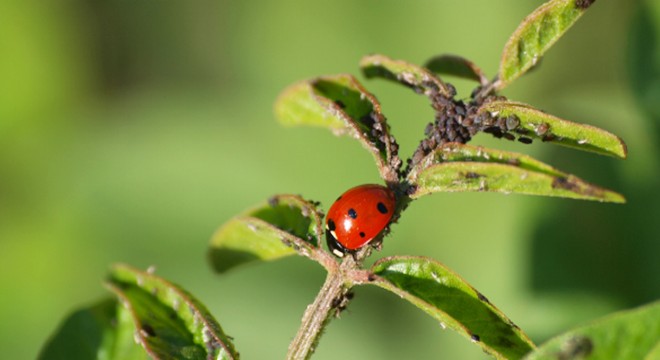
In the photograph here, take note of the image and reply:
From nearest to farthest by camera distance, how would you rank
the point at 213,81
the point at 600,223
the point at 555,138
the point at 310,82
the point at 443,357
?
the point at 555,138 → the point at 310,82 → the point at 600,223 → the point at 443,357 → the point at 213,81

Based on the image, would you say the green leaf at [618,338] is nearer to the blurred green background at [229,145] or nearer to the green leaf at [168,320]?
the green leaf at [168,320]

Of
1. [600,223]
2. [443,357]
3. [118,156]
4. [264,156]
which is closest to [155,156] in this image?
[118,156]

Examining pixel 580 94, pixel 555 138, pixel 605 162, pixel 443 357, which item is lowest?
pixel 555 138

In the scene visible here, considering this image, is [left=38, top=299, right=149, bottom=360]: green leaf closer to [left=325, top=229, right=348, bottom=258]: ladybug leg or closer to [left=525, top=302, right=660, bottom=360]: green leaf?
[left=325, top=229, right=348, bottom=258]: ladybug leg

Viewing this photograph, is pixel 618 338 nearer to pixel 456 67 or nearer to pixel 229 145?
pixel 456 67

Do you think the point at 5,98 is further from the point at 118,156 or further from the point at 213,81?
the point at 213,81

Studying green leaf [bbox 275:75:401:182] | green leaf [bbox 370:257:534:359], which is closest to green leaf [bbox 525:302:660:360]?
green leaf [bbox 370:257:534:359]
